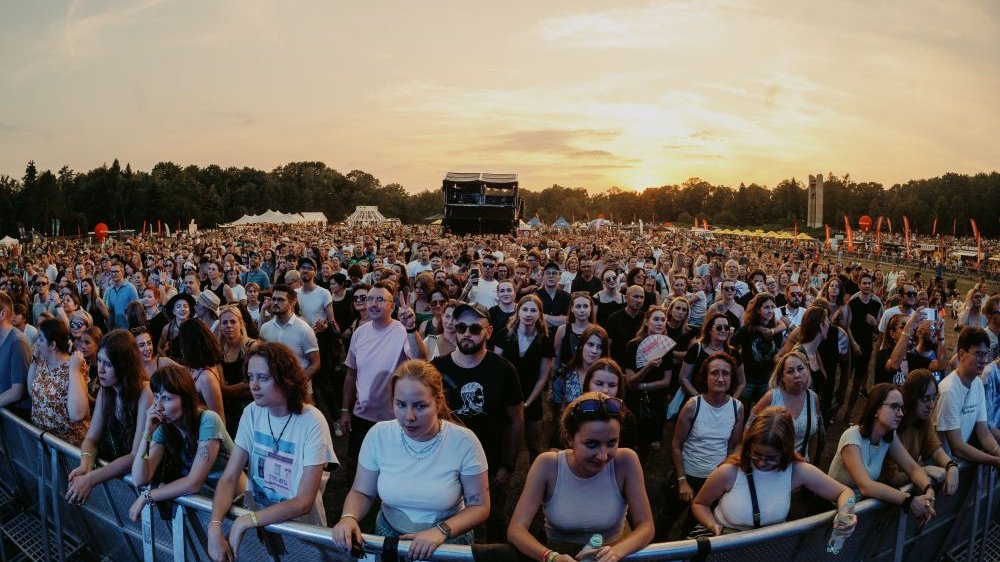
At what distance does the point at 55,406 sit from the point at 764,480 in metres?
4.26

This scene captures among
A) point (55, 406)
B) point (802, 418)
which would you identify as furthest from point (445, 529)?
point (55, 406)

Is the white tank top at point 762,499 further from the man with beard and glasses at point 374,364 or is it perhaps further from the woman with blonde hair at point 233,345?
the woman with blonde hair at point 233,345

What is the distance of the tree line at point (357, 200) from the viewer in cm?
5316

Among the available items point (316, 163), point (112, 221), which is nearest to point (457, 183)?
point (112, 221)

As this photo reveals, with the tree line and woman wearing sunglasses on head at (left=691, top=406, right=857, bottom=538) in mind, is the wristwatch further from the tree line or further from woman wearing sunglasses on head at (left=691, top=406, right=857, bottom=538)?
the tree line

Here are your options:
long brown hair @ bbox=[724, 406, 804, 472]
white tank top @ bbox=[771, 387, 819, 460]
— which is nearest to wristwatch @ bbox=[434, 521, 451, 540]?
long brown hair @ bbox=[724, 406, 804, 472]

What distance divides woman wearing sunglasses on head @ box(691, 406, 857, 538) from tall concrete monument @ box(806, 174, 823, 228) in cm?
9581

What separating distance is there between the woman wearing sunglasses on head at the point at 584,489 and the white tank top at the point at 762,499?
61 centimetres

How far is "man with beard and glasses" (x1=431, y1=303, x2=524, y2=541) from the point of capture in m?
3.63

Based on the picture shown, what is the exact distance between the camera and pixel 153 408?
2963mm

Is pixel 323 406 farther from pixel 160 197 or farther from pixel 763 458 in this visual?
pixel 160 197

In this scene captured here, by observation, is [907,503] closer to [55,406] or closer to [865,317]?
[55,406]

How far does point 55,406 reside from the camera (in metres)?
3.95

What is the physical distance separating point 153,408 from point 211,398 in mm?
692
